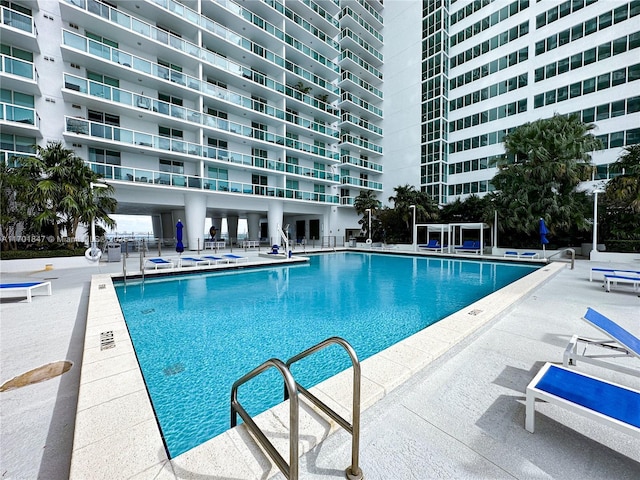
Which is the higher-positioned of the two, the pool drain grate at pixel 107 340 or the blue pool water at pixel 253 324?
the pool drain grate at pixel 107 340

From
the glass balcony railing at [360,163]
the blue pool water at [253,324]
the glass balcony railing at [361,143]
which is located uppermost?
the glass balcony railing at [361,143]

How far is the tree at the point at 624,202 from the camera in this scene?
1449 cm

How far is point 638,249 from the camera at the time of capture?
16.1 m

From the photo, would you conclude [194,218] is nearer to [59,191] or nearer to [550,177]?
[59,191]

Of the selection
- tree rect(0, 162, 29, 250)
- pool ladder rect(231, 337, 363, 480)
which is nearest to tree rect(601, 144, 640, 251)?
pool ladder rect(231, 337, 363, 480)

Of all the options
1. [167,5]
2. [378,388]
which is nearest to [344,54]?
[167,5]

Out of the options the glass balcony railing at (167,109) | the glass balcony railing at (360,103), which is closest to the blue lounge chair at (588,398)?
the glass balcony railing at (167,109)

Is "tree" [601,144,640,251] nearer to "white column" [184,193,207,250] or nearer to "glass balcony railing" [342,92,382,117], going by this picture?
"glass balcony railing" [342,92,382,117]

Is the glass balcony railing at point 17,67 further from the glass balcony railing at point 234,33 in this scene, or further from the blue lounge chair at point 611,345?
the blue lounge chair at point 611,345

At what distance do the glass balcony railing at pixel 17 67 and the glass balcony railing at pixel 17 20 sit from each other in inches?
64.9

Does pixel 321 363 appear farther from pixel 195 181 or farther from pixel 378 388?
pixel 195 181

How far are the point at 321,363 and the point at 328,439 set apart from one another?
2.39m

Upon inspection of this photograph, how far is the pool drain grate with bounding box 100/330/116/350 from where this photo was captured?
409cm

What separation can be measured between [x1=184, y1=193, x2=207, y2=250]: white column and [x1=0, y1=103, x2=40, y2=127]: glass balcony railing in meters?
8.49
